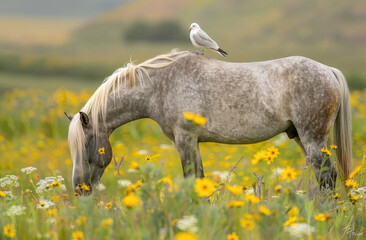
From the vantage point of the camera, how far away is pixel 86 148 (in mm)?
4477

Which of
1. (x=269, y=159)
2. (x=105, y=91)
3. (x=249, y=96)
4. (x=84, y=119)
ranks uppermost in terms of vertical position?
(x=105, y=91)

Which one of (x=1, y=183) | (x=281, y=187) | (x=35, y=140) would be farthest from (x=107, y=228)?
(x=35, y=140)

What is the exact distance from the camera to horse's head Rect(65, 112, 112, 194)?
14.4 ft

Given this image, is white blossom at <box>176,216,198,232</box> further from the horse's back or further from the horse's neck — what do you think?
the horse's neck

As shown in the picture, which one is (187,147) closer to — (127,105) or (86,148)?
(127,105)

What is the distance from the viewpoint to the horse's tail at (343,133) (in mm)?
4469

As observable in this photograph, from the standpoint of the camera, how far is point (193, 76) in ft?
14.5

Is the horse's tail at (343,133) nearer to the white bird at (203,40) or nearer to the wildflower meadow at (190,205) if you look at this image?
the wildflower meadow at (190,205)

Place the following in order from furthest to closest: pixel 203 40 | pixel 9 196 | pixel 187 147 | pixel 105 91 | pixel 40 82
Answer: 1. pixel 40 82
2. pixel 105 91
3. pixel 203 40
4. pixel 187 147
5. pixel 9 196

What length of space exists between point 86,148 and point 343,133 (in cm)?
258

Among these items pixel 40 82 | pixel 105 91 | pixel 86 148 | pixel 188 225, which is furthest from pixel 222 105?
pixel 40 82

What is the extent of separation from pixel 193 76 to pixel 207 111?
37 centimetres

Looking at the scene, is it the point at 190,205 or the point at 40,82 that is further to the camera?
the point at 40,82

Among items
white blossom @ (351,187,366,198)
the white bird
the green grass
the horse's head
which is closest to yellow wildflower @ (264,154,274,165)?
white blossom @ (351,187,366,198)
